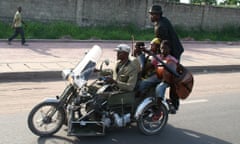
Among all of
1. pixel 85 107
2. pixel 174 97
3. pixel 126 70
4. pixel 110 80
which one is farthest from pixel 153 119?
pixel 85 107

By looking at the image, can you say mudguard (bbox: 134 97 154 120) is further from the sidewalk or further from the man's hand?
the sidewalk

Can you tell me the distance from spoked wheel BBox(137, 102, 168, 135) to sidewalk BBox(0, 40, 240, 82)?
15.6ft

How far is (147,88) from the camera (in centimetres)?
611

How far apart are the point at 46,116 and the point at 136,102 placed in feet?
4.63

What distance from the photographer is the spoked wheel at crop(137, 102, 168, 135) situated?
19.8 feet

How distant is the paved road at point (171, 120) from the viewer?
5.68 m

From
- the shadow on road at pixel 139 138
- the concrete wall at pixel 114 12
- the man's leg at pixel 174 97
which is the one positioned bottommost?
the shadow on road at pixel 139 138

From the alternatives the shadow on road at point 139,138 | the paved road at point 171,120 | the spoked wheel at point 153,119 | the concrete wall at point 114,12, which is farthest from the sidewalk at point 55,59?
the spoked wheel at point 153,119

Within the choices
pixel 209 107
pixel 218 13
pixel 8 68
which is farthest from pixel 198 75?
pixel 218 13

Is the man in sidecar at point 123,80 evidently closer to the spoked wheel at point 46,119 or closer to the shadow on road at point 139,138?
the shadow on road at point 139,138

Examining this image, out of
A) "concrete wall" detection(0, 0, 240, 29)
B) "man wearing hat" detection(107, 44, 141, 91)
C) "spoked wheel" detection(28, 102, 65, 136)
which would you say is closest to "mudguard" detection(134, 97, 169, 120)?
"man wearing hat" detection(107, 44, 141, 91)

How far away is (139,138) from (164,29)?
183 centimetres

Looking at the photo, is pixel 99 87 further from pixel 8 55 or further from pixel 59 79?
pixel 8 55

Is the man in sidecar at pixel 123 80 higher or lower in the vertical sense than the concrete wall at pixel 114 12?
lower
